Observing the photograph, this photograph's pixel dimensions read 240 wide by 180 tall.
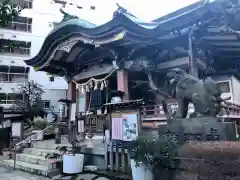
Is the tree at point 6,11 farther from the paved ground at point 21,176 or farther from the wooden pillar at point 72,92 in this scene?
the wooden pillar at point 72,92

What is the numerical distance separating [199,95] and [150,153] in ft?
5.30

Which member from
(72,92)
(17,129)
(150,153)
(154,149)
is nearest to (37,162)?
(17,129)

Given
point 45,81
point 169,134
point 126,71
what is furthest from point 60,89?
point 169,134

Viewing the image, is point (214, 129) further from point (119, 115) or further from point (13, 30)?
point (13, 30)

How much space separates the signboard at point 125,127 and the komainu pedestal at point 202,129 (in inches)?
57.3

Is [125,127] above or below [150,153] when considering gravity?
above

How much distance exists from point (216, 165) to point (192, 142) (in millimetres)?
609

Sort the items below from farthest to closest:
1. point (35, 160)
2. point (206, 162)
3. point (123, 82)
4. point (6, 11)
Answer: point (123, 82)
point (35, 160)
point (206, 162)
point (6, 11)

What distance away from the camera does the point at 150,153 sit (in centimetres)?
488

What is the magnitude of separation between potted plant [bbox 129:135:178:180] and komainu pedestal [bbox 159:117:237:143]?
0.22m

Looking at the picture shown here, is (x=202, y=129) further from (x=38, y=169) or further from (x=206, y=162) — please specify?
(x=38, y=169)

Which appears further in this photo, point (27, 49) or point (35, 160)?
point (27, 49)

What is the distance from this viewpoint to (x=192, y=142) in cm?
436

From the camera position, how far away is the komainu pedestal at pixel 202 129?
4223mm
